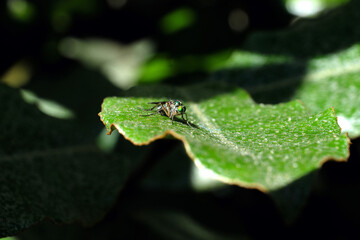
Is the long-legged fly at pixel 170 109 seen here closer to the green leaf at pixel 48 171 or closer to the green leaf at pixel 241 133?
the green leaf at pixel 241 133

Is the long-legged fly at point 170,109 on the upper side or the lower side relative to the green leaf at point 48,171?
upper

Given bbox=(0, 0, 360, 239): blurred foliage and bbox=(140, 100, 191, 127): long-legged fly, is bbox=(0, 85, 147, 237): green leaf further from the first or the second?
bbox=(140, 100, 191, 127): long-legged fly

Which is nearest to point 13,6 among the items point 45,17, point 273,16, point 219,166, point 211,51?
point 45,17

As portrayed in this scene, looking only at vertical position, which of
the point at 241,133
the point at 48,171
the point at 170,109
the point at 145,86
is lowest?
the point at 48,171

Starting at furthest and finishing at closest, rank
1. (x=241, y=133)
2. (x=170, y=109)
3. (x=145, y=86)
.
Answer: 1. (x=145, y=86)
2. (x=170, y=109)
3. (x=241, y=133)

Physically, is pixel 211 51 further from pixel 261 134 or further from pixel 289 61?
pixel 261 134

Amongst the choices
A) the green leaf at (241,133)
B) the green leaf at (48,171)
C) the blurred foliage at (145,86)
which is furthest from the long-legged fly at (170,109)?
the green leaf at (48,171)

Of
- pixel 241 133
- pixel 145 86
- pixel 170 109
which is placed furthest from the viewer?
pixel 145 86

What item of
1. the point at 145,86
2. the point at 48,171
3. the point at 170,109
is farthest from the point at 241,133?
the point at 48,171

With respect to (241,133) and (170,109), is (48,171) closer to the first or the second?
(170,109)
